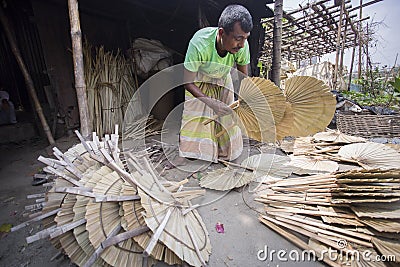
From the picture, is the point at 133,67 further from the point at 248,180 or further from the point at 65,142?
the point at 248,180

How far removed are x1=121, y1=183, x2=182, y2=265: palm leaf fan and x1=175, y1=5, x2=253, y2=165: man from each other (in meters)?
1.16

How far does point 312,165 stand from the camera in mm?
2223

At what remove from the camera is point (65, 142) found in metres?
3.14

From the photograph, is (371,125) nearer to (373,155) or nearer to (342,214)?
(373,155)

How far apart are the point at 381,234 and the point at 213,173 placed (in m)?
1.33

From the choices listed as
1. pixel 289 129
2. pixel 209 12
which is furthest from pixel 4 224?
pixel 209 12

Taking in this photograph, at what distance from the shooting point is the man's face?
157 cm

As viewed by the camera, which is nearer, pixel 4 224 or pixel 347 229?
pixel 347 229

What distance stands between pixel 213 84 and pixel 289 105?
944 millimetres

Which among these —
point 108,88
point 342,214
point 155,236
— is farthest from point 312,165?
point 108,88

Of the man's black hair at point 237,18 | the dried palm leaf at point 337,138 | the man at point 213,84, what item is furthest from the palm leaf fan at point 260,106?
the dried palm leaf at point 337,138

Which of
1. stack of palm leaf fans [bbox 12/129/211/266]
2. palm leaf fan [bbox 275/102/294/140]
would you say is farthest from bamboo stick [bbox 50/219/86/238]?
palm leaf fan [bbox 275/102/294/140]

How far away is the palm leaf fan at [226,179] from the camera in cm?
187

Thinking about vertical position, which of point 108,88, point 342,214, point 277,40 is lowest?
point 342,214
